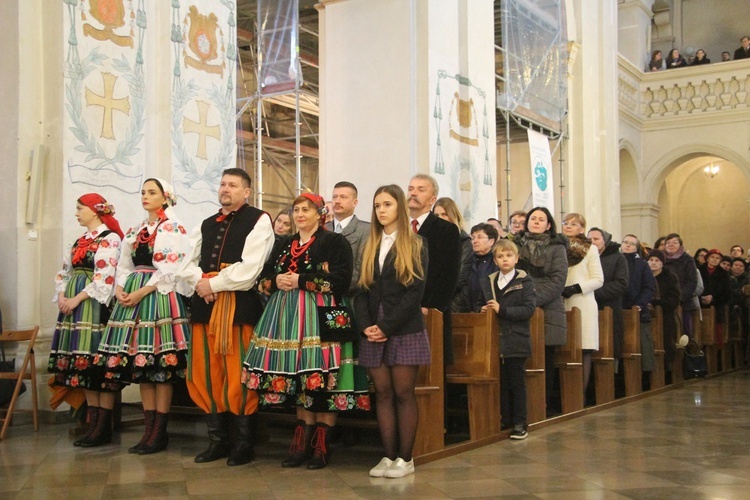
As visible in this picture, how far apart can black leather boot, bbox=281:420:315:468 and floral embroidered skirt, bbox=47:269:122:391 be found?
4.24 feet

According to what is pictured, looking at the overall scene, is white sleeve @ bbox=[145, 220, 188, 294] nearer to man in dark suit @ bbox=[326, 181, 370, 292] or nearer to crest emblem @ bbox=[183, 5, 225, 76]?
man in dark suit @ bbox=[326, 181, 370, 292]

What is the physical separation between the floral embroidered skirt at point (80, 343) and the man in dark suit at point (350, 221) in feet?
5.39

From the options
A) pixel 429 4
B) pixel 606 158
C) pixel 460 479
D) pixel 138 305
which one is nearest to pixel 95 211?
pixel 138 305

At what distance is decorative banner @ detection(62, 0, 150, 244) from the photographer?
6.94 metres

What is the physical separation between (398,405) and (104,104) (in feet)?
12.3

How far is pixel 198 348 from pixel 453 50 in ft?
21.6

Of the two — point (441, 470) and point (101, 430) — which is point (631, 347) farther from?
point (101, 430)

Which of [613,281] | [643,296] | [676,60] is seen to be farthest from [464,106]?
[676,60]

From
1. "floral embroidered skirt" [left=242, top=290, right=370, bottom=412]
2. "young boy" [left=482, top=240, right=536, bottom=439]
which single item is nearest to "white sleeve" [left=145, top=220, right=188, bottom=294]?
"floral embroidered skirt" [left=242, top=290, right=370, bottom=412]

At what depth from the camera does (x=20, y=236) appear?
22.1 feet

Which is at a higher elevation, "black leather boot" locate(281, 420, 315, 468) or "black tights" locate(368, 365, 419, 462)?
"black tights" locate(368, 365, 419, 462)

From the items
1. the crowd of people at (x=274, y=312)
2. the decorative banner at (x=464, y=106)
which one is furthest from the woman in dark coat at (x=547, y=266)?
the decorative banner at (x=464, y=106)

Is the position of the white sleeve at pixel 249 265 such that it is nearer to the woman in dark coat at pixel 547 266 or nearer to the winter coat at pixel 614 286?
the woman in dark coat at pixel 547 266

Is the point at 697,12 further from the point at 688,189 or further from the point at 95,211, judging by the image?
the point at 95,211
